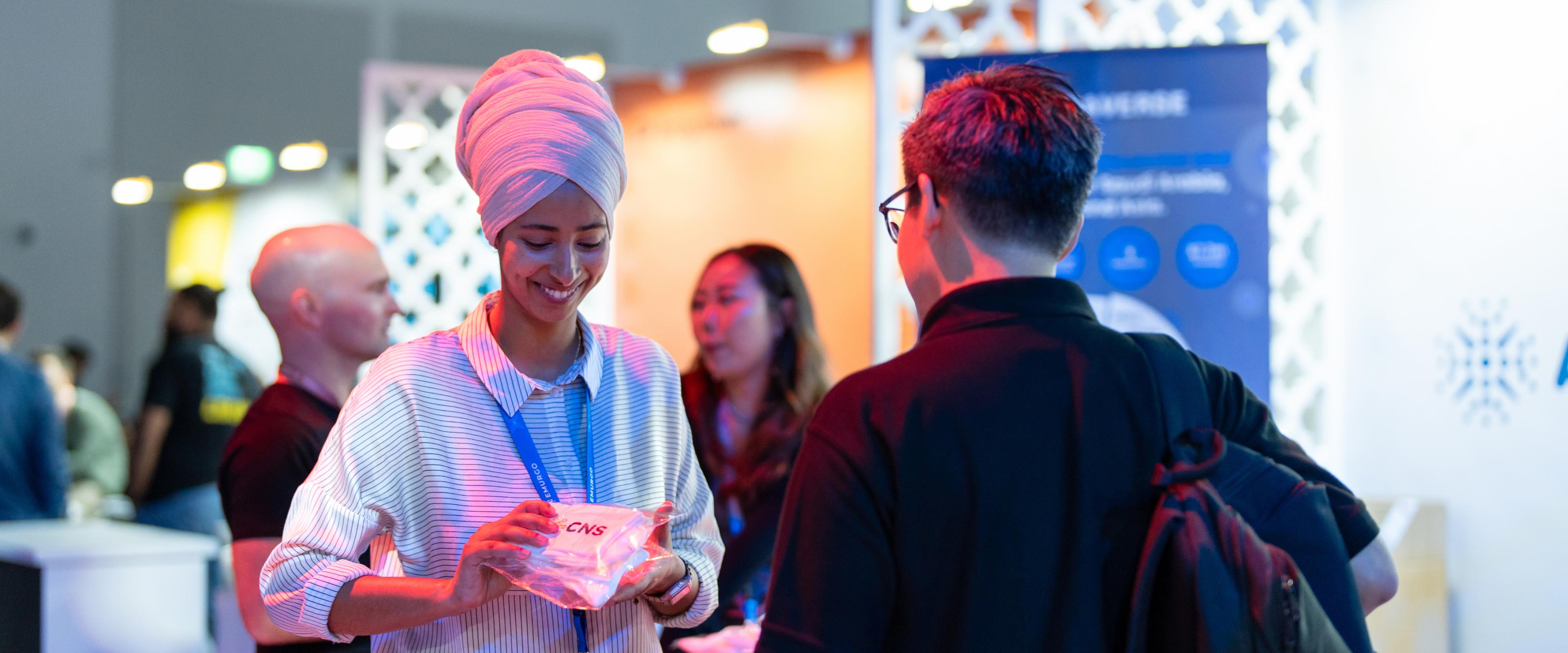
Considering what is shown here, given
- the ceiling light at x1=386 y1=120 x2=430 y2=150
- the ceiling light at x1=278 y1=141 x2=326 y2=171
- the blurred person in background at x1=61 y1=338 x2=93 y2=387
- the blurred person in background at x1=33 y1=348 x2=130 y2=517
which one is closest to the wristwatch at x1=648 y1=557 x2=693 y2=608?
the ceiling light at x1=386 y1=120 x2=430 y2=150

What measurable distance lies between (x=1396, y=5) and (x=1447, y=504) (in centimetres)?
154

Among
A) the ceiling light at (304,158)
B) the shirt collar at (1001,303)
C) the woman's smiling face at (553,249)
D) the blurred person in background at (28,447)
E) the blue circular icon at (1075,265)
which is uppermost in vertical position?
the ceiling light at (304,158)

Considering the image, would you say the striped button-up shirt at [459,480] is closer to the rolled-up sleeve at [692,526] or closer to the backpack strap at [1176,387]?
the rolled-up sleeve at [692,526]

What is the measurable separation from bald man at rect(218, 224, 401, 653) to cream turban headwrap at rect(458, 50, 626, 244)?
761mm

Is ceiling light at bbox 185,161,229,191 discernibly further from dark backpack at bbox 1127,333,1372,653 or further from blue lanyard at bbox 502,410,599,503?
dark backpack at bbox 1127,333,1372,653

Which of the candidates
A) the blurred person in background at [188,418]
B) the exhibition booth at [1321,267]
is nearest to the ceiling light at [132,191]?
the blurred person in background at [188,418]

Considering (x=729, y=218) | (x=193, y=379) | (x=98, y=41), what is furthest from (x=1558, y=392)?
(x=98, y=41)

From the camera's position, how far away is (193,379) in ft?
16.1

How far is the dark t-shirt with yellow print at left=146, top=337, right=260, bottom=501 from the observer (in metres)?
4.76

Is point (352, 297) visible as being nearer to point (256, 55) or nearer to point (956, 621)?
point (956, 621)

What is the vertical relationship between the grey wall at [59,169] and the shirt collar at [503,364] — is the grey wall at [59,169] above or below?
above

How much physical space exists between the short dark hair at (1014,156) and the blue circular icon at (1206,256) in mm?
2234

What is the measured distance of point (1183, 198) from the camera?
3311mm

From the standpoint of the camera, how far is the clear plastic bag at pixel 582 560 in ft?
3.93
